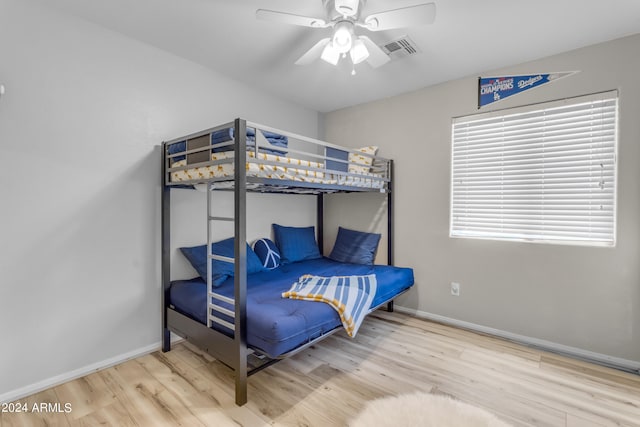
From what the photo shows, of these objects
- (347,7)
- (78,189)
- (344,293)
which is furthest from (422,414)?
(78,189)

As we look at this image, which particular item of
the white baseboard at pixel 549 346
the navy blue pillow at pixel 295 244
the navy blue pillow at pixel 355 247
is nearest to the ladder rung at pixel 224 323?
the navy blue pillow at pixel 295 244

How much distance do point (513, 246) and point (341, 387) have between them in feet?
6.42

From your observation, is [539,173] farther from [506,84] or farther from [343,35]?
[343,35]

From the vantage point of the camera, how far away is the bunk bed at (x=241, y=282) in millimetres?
1812

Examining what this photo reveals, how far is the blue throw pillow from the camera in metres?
3.08

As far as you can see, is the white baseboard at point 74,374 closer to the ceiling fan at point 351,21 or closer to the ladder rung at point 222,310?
the ladder rung at point 222,310

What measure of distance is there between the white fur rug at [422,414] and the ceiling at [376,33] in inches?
96.5

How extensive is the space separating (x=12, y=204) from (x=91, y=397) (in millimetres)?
1278

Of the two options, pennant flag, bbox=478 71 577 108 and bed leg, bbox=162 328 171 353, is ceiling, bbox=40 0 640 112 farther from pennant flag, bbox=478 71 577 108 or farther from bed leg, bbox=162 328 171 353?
bed leg, bbox=162 328 171 353

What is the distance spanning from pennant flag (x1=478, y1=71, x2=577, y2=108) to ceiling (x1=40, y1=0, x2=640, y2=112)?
5.0 inches

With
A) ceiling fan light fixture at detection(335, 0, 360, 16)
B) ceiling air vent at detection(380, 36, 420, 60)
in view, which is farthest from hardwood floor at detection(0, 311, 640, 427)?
ceiling air vent at detection(380, 36, 420, 60)

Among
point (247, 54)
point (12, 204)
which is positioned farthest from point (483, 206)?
point (12, 204)

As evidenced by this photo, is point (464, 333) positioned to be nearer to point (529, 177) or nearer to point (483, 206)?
point (483, 206)

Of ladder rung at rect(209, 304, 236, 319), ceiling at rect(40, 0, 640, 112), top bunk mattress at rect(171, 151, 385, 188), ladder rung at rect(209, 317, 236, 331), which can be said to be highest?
ceiling at rect(40, 0, 640, 112)
